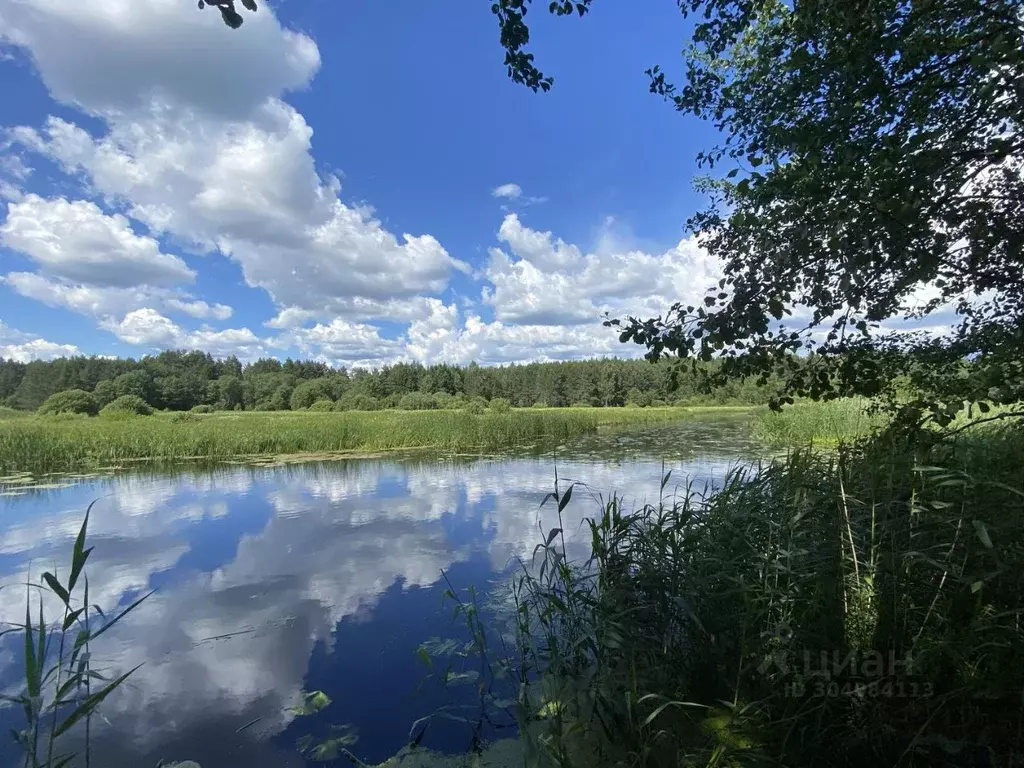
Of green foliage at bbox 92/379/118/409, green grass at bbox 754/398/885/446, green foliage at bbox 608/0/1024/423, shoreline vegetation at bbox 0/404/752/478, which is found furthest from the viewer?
green foliage at bbox 92/379/118/409

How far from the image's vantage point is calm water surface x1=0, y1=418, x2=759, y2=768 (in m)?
3.19

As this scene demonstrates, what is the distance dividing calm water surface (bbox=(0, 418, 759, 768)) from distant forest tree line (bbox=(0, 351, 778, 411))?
34.5 m

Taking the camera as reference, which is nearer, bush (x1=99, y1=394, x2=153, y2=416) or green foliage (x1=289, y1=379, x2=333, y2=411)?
bush (x1=99, y1=394, x2=153, y2=416)

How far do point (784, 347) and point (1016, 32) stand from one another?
1.44 metres

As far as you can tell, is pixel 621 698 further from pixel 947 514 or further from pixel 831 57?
pixel 831 57

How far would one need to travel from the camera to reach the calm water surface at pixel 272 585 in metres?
3.19

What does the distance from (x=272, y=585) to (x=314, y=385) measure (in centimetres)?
5635

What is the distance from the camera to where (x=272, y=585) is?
5.52 meters

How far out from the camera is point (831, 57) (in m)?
2.30

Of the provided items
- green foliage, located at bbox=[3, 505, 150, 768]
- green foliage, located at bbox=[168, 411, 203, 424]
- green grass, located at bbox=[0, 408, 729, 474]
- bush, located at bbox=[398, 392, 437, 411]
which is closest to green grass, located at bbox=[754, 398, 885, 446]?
green grass, located at bbox=[0, 408, 729, 474]

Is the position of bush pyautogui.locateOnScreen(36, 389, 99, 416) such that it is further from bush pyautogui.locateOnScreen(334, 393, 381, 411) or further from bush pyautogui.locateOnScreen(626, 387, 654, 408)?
bush pyautogui.locateOnScreen(626, 387, 654, 408)

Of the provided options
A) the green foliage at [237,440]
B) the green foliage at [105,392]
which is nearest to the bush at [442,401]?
the green foliage at [237,440]

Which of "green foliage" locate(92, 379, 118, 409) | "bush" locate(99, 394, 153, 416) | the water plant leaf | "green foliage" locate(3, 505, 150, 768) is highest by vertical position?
"green foliage" locate(92, 379, 118, 409)

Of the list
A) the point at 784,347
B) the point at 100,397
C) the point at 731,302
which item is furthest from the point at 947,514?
the point at 100,397
